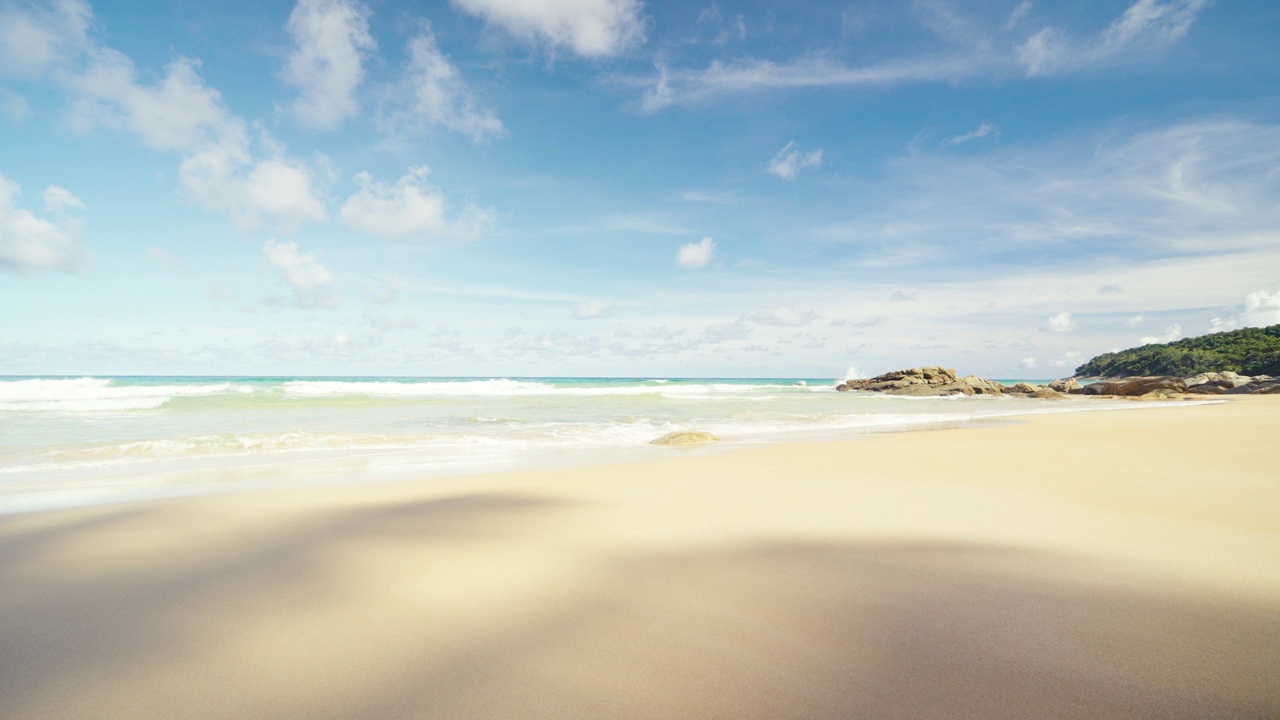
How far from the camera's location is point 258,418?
14078 mm

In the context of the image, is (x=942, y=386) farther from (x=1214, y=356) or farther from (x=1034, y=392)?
(x=1214, y=356)

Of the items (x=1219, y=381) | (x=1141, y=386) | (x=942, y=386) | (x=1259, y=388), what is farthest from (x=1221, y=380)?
(x=942, y=386)

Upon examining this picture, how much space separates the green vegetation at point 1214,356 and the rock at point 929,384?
23275 mm

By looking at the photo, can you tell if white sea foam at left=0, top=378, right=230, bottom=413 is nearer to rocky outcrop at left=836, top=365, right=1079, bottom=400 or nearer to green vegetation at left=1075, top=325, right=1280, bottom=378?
rocky outcrop at left=836, top=365, right=1079, bottom=400

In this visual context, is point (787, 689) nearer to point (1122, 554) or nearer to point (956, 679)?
point (956, 679)

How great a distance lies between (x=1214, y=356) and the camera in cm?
5153

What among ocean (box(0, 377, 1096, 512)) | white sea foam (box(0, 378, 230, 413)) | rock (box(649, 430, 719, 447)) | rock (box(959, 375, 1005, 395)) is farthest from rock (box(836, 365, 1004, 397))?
white sea foam (box(0, 378, 230, 413))

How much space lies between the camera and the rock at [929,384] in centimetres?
3747

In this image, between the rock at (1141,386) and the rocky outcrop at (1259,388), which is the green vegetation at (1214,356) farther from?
the rock at (1141,386)

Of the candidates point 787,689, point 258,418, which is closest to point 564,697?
point 787,689

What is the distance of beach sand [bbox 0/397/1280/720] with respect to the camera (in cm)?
197

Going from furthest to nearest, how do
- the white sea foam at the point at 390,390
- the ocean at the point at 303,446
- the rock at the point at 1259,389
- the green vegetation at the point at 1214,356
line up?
the green vegetation at the point at 1214,356 → the white sea foam at the point at 390,390 → the rock at the point at 1259,389 → the ocean at the point at 303,446

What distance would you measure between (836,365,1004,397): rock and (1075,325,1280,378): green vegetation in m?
23.3

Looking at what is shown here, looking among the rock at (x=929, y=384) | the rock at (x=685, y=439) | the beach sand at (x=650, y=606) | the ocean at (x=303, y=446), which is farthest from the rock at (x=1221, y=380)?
the beach sand at (x=650, y=606)
